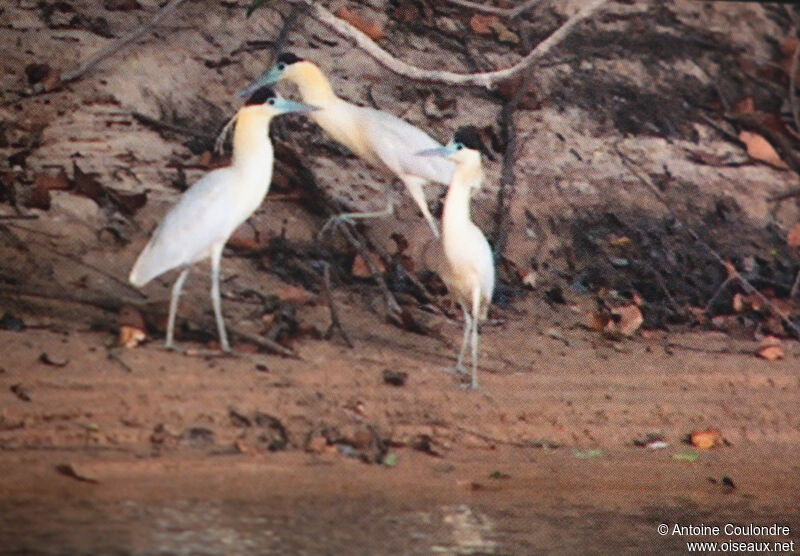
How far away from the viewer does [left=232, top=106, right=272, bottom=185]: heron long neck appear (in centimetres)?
761

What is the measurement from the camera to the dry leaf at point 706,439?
781cm

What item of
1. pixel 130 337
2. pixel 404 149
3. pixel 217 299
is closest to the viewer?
pixel 130 337

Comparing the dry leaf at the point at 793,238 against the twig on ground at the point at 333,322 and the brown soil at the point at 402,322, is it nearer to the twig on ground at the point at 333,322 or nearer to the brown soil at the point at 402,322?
the brown soil at the point at 402,322

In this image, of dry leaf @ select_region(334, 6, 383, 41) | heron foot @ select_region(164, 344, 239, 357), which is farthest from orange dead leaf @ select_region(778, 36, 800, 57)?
heron foot @ select_region(164, 344, 239, 357)

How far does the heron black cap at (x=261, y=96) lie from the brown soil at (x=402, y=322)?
1.00 metres

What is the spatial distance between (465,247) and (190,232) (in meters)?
1.36

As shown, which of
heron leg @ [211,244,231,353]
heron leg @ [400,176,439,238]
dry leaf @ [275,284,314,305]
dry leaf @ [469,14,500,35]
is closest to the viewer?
heron leg @ [211,244,231,353]

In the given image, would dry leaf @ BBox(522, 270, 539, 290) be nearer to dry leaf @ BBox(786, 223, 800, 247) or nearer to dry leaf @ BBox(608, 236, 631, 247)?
dry leaf @ BBox(608, 236, 631, 247)

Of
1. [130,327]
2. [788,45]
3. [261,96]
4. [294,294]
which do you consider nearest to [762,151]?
[788,45]

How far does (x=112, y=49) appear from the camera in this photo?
9.32m

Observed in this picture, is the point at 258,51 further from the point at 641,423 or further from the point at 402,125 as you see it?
the point at 641,423

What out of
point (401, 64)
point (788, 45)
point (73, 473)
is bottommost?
point (73, 473)

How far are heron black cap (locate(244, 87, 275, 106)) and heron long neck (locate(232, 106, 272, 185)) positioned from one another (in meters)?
0.04

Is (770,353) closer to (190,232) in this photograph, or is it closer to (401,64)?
(401,64)
